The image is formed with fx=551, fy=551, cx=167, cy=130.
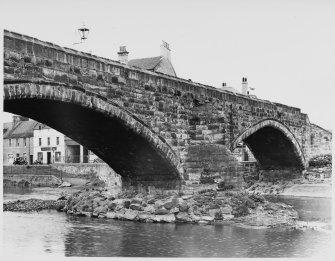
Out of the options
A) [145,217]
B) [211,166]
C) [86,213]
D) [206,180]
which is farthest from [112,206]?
[211,166]

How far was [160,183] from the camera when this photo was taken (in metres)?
20.9

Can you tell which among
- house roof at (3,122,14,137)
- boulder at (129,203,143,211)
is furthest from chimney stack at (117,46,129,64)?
house roof at (3,122,14,137)

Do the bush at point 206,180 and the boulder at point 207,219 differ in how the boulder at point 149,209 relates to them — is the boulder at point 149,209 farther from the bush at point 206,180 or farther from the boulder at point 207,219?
the bush at point 206,180

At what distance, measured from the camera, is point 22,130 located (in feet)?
207

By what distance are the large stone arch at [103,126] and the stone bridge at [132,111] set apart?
1.0 inches

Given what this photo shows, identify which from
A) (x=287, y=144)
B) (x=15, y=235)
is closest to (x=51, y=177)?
(x=287, y=144)

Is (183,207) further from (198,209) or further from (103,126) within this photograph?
(103,126)

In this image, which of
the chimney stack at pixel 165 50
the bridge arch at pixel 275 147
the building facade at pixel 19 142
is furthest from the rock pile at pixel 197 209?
the building facade at pixel 19 142

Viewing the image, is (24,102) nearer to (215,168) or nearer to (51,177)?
(215,168)

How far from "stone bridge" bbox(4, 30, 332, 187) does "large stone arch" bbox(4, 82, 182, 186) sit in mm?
25

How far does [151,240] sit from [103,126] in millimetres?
4262

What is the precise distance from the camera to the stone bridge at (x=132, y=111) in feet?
45.9

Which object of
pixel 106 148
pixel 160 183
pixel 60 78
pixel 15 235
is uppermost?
pixel 60 78

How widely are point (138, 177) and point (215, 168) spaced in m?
3.35
